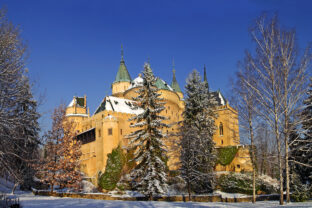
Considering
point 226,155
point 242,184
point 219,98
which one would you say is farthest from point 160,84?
point 242,184

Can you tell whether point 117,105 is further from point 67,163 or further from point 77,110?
point 67,163

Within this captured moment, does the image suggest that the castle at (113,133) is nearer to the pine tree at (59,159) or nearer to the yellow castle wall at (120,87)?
the yellow castle wall at (120,87)

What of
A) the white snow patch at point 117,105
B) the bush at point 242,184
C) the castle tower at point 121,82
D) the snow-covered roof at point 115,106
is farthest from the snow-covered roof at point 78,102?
the bush at point 242,184

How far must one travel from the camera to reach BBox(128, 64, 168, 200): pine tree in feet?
70.7

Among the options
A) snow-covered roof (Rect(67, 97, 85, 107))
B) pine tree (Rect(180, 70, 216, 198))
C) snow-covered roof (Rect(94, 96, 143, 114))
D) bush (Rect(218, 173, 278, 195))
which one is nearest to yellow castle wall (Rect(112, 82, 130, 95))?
snow-covered roof (Rect(67, 97, 85, 107))

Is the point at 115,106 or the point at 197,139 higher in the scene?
the point at 115,106

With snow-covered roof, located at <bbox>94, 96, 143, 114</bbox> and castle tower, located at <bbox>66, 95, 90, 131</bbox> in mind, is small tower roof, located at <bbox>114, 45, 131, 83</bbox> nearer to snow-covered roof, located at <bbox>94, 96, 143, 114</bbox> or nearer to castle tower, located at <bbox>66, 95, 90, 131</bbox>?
castle tower, located at <bbox>66, 95, 90, 131</bbox>

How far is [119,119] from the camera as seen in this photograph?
130ft

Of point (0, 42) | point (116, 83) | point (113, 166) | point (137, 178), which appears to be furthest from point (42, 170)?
point (116, 83)

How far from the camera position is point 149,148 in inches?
879

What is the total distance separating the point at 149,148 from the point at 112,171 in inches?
503

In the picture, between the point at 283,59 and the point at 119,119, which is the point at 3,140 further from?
the point at 119,119

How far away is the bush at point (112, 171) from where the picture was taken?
32781 mm

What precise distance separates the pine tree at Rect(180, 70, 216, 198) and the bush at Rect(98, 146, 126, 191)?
9787 mm
